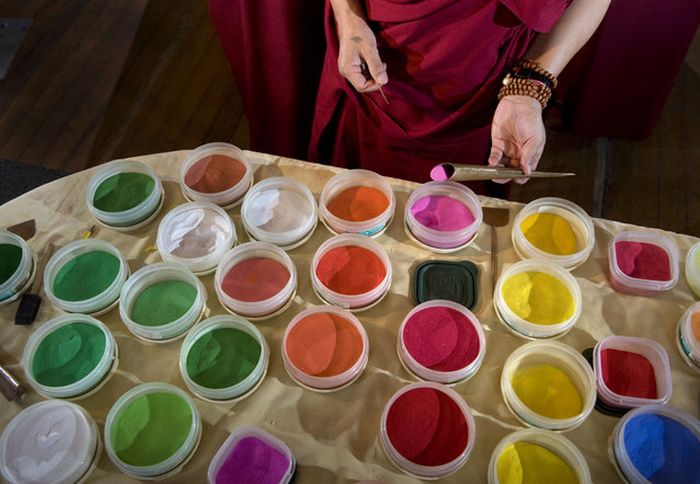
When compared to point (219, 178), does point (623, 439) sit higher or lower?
lower

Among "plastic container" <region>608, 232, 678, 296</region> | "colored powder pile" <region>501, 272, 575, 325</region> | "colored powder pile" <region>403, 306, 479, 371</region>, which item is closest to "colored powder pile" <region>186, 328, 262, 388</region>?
"colored powder pile" <region>403, 306, 479, 371</region>

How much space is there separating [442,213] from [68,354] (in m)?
0.89

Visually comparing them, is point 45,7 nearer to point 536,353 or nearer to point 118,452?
point 118,452

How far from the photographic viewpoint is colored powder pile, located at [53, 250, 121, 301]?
1.33 m

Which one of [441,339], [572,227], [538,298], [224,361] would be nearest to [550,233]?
[572,227]

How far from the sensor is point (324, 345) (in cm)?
125

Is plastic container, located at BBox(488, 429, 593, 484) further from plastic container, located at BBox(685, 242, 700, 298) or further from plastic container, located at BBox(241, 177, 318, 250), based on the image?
plastic container, located at BBox(241, 177, 318, 250)

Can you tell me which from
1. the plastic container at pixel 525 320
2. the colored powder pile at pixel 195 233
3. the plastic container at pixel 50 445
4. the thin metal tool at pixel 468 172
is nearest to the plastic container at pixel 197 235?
the colored powder pile at pixel 195 233

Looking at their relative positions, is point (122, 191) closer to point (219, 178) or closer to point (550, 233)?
point (219, 178)

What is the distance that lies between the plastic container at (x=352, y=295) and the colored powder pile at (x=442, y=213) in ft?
0.45

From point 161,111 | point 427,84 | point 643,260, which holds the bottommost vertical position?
point 161,111

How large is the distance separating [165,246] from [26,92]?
1997 mm

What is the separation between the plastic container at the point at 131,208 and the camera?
1.39 metres

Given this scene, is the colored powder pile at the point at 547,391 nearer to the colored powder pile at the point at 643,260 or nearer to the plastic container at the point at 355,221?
the colored powder pile at the point at 643,260
